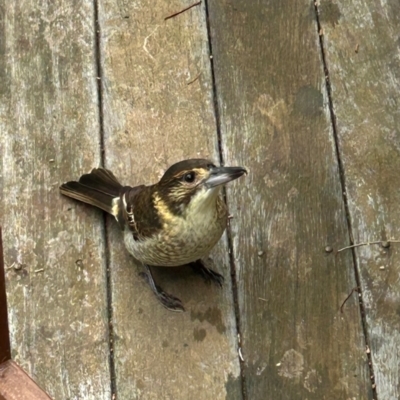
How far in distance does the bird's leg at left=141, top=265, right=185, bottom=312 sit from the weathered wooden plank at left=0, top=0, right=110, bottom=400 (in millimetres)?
170

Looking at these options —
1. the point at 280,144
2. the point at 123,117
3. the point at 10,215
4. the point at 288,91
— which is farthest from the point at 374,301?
the point at 10,215

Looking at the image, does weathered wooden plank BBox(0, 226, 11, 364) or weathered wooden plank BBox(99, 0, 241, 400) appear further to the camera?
weathered wooden plank BBox(99, 0, 241, 400)

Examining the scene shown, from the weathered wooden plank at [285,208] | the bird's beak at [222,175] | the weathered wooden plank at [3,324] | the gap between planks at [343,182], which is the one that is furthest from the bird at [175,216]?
the weathered wooden plank at [3,324]

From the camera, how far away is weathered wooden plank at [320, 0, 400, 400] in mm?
2486

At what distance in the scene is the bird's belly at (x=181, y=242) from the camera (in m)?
2.21

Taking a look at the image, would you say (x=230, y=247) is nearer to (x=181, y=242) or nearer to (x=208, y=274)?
(x=208, y=274)

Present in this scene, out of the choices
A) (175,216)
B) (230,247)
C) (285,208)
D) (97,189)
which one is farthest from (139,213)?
(285,208)

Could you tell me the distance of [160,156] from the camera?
274 centimetres

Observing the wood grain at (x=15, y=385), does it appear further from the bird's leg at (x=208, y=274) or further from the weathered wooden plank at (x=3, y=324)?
the bird's leg at (x=208, y=274)

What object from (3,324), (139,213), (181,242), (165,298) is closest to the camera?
(3,324)

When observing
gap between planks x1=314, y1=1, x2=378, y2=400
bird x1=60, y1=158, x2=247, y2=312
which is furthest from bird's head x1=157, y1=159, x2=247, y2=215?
gap between planks x1=314, y1=1, x2=378, y2=400

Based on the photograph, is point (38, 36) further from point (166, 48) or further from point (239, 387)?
point (239, 387)

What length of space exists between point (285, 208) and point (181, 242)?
0.58 m

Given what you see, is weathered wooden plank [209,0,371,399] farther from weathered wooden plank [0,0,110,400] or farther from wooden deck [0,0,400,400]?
weathered wooden plank [0,0,110,400]
